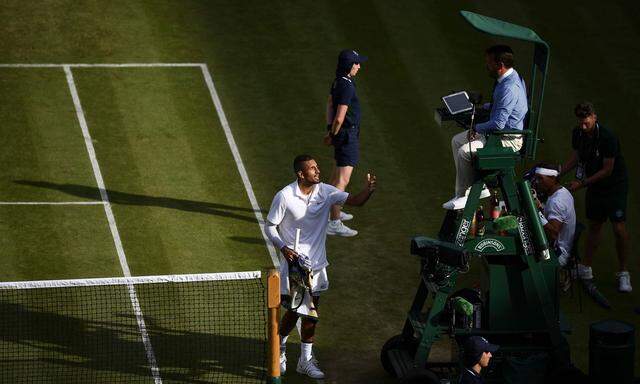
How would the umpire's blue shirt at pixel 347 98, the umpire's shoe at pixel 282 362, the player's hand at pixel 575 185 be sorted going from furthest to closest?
the umpire's blue shirt at pixel 347 98 < the player's hand at pixel 575 185 < the umpire's shoe at pixel 282 362

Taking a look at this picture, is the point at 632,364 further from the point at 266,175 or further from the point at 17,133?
the point at 17,133

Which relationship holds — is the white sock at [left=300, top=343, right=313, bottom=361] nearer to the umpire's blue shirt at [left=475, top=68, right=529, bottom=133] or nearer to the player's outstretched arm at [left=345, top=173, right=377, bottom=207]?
the player's outstretched arm at [left=345, top=173, right=377, bottom=207]

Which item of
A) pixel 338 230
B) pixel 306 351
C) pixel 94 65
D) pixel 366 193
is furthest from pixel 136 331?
pixel 94 65

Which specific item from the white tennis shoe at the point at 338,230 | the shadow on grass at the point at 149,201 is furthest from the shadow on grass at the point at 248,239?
the white tennis shoe at the point at 338,230

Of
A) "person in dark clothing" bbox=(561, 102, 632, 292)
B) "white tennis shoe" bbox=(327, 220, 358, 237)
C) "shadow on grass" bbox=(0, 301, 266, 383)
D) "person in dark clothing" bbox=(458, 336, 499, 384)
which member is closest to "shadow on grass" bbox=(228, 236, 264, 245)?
"white tennis shoe" bbox=(327, 220, 358, 237)

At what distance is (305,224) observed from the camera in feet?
52.4

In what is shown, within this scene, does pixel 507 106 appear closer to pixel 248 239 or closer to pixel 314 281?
pixel 314 281

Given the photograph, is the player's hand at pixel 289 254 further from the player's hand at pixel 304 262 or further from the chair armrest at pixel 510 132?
the chair armrest at pixel 510 132

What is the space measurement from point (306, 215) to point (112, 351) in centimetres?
288

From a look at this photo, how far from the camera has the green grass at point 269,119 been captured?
744 inches

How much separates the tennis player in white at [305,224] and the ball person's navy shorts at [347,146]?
3584 millimetres

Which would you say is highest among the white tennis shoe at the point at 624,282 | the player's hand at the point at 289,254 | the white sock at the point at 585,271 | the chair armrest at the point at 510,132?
the chair armrest at the point at 510,132

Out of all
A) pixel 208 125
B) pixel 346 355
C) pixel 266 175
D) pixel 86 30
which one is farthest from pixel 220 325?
pixel 86 30

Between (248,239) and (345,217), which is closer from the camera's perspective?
(248,239)
